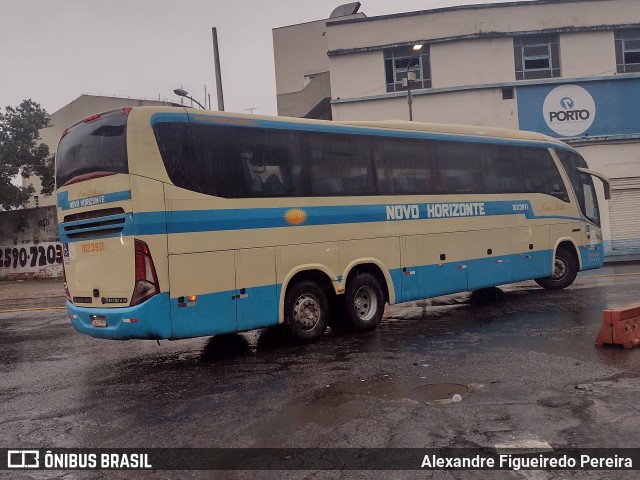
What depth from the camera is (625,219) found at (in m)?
27.7

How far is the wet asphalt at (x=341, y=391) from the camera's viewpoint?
5297 mm

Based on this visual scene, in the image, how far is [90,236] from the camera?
334 inches

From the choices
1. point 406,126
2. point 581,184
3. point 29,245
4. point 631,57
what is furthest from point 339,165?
point 631,57

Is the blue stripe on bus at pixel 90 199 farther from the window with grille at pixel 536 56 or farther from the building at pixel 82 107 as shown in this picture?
the building at pixel 82 107

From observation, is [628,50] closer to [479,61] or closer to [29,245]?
[479,61]

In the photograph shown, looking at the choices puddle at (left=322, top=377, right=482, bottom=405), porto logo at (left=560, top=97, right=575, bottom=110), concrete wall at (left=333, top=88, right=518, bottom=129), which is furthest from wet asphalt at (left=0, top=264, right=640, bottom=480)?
porto logo at (left=560, top=97, right=575, bottom=110)

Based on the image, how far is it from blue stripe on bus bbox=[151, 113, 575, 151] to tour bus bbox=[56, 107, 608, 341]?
0.07 ft

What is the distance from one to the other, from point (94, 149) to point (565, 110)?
80.1 ft

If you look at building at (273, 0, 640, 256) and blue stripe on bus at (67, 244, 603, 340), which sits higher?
building at (273, 0, 640, 256)

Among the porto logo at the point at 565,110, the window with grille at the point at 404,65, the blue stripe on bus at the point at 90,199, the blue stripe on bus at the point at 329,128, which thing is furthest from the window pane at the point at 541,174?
the window with grille at the point at 404,65

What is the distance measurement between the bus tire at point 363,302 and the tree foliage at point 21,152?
75.9ft

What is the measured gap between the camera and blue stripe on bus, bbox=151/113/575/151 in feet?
27.6

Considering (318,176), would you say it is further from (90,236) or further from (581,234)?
(581,234)

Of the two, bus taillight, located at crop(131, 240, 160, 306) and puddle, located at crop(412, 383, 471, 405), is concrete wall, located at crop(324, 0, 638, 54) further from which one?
puddle, located at crop(412, 383, 471, 405)
